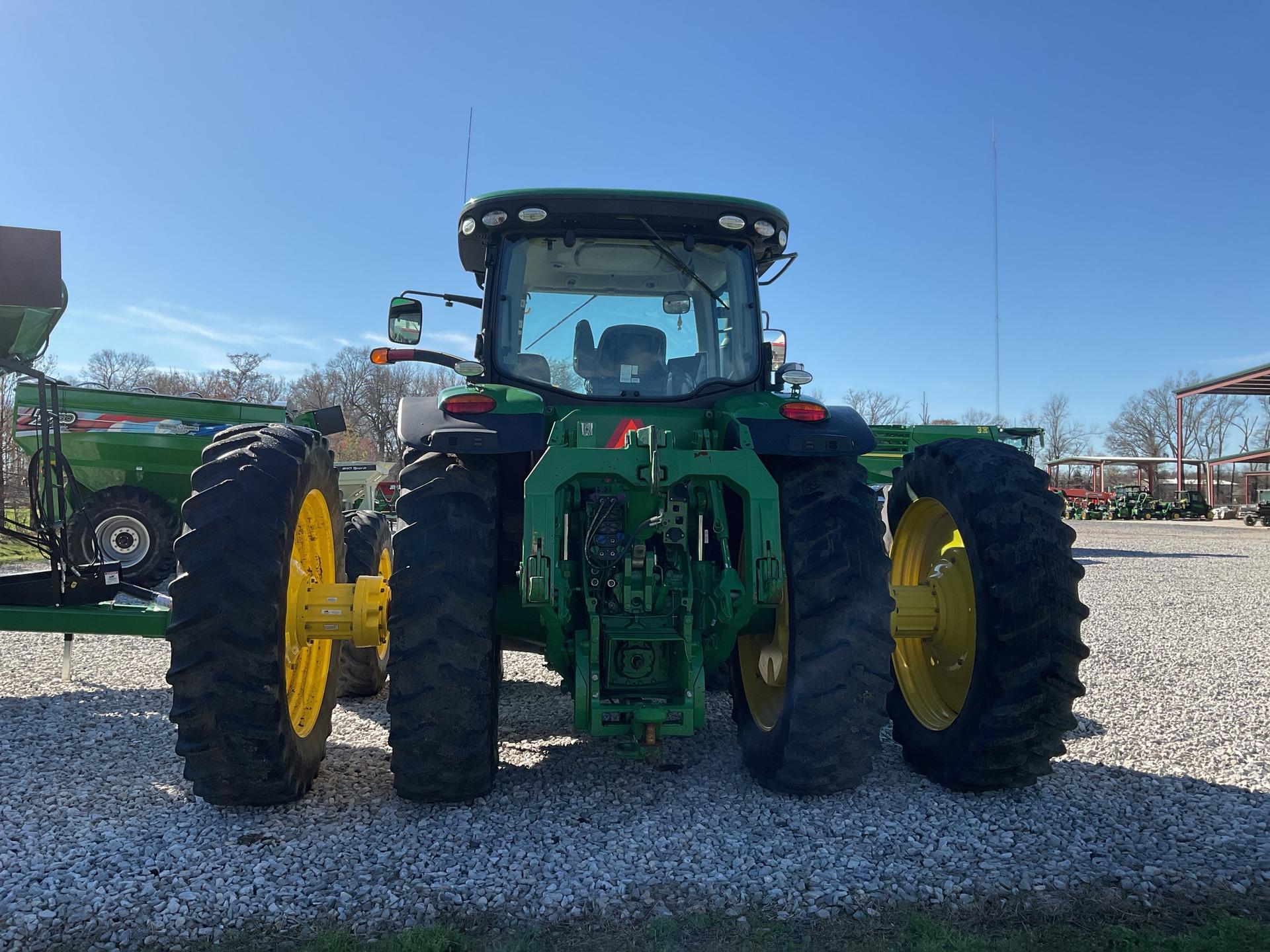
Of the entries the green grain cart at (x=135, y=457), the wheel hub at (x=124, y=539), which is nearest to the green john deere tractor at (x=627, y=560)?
the green grain cart at (x=135, y=457)

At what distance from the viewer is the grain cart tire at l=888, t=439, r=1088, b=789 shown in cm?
356

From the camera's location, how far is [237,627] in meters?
3.21

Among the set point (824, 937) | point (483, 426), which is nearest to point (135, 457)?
point (483, 426)

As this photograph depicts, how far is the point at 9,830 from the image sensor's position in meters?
3.33

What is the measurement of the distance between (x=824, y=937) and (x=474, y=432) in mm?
2188

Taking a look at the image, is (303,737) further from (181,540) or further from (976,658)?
(976,658)

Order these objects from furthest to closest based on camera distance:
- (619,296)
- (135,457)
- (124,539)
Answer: (135,457) < (124,539) < (619,296)

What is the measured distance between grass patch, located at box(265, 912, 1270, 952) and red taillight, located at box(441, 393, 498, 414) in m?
1.95

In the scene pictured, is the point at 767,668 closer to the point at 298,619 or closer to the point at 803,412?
the point at 803,412

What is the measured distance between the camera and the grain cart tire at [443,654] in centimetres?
331

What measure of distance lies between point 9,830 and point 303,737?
107cm

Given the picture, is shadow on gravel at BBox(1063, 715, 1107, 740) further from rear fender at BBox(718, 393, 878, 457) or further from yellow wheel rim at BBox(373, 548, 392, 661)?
yellow wheel rim at BBox(373, 548, 392, 661)

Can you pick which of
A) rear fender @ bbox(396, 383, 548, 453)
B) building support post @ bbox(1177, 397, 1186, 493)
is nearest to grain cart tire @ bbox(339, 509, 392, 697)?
rear fender @ bbox(396, 383, 548, 453)

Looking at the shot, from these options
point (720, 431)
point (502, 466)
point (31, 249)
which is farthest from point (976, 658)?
point (31, 249)
